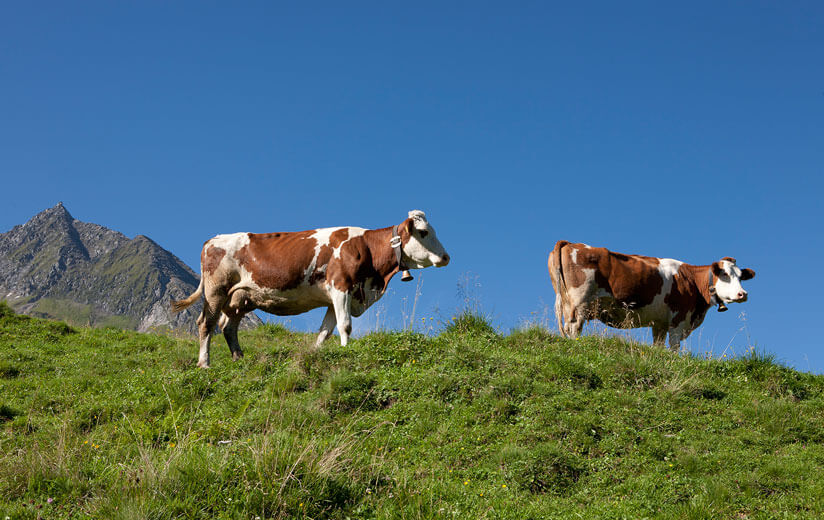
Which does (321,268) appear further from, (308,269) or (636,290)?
(636,290)

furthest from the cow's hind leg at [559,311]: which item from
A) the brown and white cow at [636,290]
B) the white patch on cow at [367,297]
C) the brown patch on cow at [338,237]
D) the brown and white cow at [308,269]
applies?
the brown patch on cow at [338,237]

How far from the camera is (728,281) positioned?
17.5 metres

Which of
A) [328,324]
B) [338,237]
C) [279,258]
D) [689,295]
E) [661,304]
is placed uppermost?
[689,295]

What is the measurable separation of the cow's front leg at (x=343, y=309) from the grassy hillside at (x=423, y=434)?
831 mm

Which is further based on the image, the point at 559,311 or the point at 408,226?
the point at 559,311

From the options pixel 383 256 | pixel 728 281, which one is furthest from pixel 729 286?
pixel 383 256

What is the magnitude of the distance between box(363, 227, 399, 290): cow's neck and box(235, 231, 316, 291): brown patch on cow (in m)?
1.14

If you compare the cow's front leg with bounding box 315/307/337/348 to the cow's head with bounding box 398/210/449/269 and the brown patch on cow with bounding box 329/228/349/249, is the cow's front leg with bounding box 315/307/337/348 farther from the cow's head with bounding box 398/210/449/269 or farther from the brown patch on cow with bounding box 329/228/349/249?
the cow's head with bounding box 398/210/449/269

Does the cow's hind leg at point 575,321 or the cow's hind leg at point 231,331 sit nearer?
the cow's hind leg at point 231,331

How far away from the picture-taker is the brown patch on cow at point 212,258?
47.7 ft

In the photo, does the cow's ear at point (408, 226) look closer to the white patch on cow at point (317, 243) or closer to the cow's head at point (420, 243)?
the cow's head at point (420, 243)

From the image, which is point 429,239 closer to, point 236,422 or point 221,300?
point 221,300

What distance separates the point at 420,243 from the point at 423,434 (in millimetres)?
5453

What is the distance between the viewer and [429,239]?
14344mm
